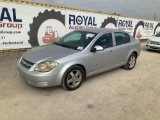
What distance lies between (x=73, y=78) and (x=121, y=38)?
2.48 m

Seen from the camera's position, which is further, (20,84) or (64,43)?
(64,43)

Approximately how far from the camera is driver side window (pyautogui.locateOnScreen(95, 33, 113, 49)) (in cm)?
455

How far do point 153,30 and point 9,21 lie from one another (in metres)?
14.7

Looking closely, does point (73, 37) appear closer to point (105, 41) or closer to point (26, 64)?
point (105, 41)

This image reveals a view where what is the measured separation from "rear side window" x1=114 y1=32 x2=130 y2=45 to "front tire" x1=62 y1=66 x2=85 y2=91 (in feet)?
6.06

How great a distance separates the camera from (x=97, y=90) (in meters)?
4.12

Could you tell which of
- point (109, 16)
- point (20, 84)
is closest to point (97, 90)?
point (20, 84)

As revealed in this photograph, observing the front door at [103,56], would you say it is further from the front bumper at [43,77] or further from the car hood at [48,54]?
the front bumper at [43,77]

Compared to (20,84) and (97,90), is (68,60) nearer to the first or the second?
(97,90)

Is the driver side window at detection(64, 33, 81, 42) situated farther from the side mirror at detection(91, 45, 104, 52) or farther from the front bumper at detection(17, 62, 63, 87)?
the front bumper at detection(17, 62, 63, 87)

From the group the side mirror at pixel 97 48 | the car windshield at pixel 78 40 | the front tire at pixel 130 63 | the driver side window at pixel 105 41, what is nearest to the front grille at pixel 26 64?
the car windshield at pixel 78 40

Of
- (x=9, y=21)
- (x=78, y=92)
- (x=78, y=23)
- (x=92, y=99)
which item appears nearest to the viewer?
(x=92, y=99)

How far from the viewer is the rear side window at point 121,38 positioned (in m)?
5.19

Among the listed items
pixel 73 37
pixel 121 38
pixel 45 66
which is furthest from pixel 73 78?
pixel 121 38
